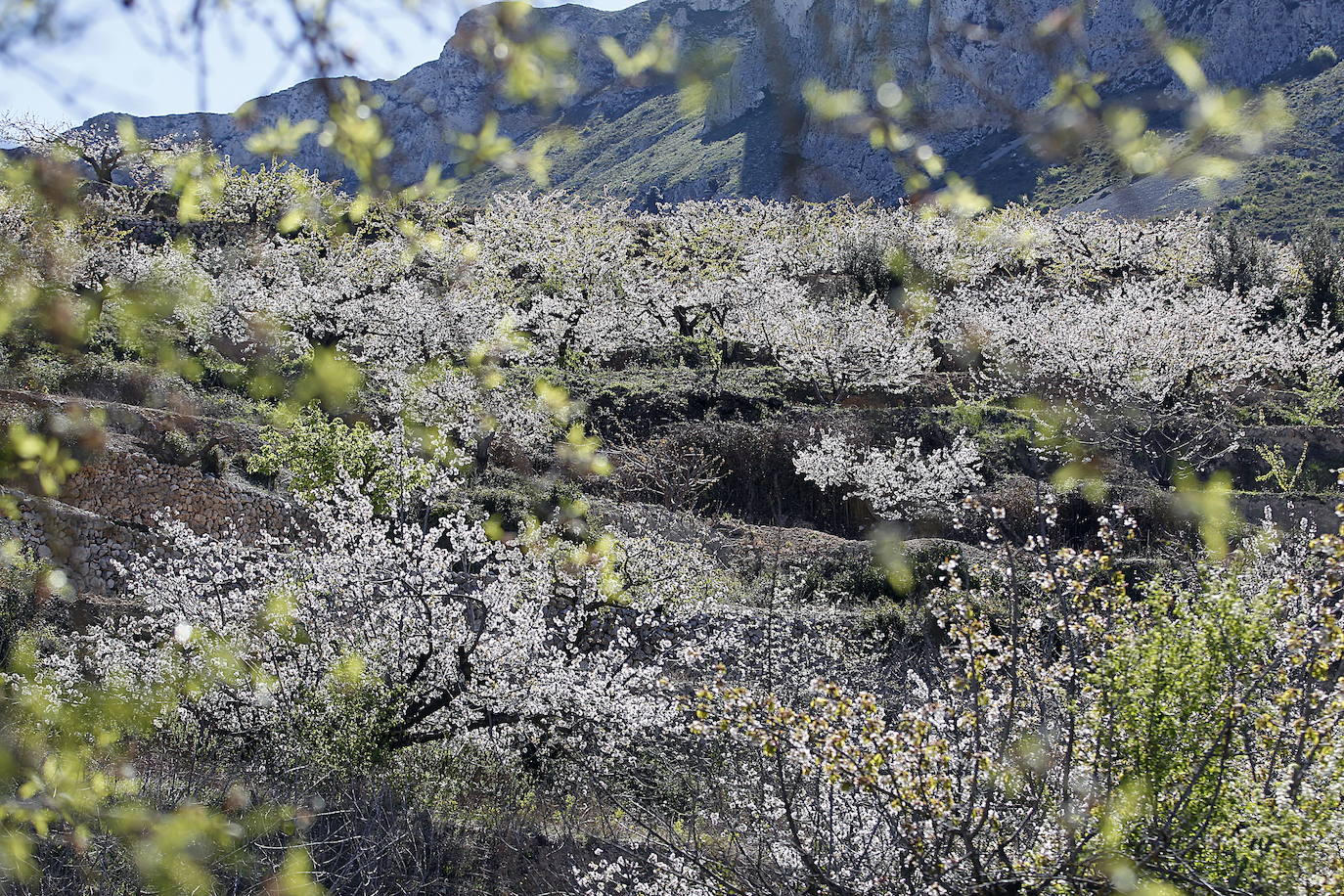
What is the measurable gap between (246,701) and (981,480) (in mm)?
14405

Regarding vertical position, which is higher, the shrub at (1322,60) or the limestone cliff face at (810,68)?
the shrub at (1322,60)

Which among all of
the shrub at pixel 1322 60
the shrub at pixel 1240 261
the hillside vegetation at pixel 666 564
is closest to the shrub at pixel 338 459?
the hillside vegetation at pixel 666 564

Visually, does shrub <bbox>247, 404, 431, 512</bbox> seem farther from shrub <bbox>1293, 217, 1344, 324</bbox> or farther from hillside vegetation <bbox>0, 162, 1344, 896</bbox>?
shrub <bbox>1293, 217, 1344, 324</bbox>

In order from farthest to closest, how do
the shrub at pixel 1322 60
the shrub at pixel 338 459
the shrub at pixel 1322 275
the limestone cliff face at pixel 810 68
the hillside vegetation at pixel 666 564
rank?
1. the shrub at pixel 1322 60
2. the shrub at pixel 1322 275
3. the shrub at pixel 338 459
4. the hillside vegetation at pixel 666 564
5. the limestone cliff face at pixel 810 68

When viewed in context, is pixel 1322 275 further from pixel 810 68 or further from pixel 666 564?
pixel 810 68

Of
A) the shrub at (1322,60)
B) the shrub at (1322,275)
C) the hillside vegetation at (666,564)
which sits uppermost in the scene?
the shrub at (1322,60)

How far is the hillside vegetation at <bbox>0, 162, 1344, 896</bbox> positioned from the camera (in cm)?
395

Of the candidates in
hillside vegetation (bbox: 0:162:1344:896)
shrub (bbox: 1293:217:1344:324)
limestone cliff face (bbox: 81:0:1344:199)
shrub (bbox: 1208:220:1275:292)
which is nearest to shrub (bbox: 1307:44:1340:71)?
shrub (bbox: 1208:220:1275:292)

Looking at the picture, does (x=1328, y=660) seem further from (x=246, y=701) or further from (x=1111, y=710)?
(x=246, y=701)

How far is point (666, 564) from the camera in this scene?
11.3 m

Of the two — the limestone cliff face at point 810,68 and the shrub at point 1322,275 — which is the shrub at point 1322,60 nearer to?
the shrub at point 1322,275

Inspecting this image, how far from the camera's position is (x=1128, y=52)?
1.87 m

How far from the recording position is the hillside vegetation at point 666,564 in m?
3.95

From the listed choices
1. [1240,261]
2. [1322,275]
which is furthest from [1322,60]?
[1322,275]
